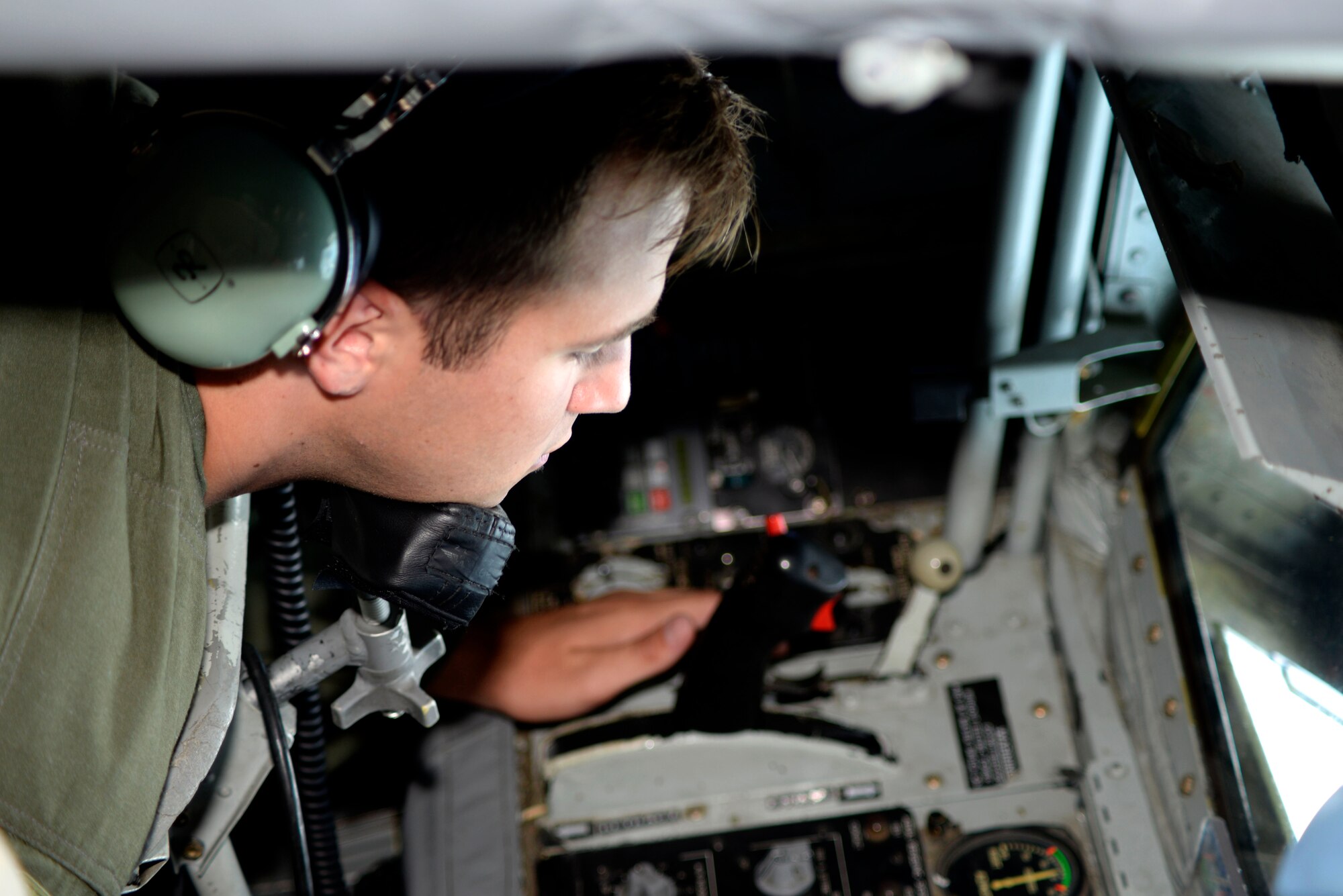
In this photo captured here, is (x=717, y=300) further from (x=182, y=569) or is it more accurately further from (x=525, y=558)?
(x=182, y=569)

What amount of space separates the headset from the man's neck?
141 millimetres

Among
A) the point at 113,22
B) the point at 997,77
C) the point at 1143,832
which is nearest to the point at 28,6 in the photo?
the point at 113,22

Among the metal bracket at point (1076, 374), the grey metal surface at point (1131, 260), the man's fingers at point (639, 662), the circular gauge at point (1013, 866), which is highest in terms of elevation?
the grey metal surface at point (1131, 260)

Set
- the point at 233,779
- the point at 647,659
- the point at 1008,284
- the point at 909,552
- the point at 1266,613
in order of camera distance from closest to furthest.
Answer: the point at 233,779 < the point at 1266,613 < the point at 1008,284 < the point at 647,659 < the point at 909,552

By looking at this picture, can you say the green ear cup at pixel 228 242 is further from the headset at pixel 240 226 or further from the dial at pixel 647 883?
the dial at pixel 647 883

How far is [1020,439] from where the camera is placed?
2168mm

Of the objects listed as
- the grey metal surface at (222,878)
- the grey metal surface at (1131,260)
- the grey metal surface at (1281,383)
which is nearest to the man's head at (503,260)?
the grey metal surface at (1281,383)

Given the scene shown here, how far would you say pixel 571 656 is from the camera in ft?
6.79

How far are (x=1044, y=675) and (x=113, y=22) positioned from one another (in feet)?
6.51

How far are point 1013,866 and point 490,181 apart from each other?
4.85ft

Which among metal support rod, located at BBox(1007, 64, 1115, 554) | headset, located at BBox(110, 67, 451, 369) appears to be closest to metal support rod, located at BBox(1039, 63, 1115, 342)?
metal support rod, located at BBox(1007, 64, 1115, 554)

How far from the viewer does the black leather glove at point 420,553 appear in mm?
1188

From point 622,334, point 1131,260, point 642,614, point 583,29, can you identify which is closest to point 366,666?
point 622,334

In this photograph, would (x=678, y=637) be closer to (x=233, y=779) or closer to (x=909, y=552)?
(x=909, y=552)
